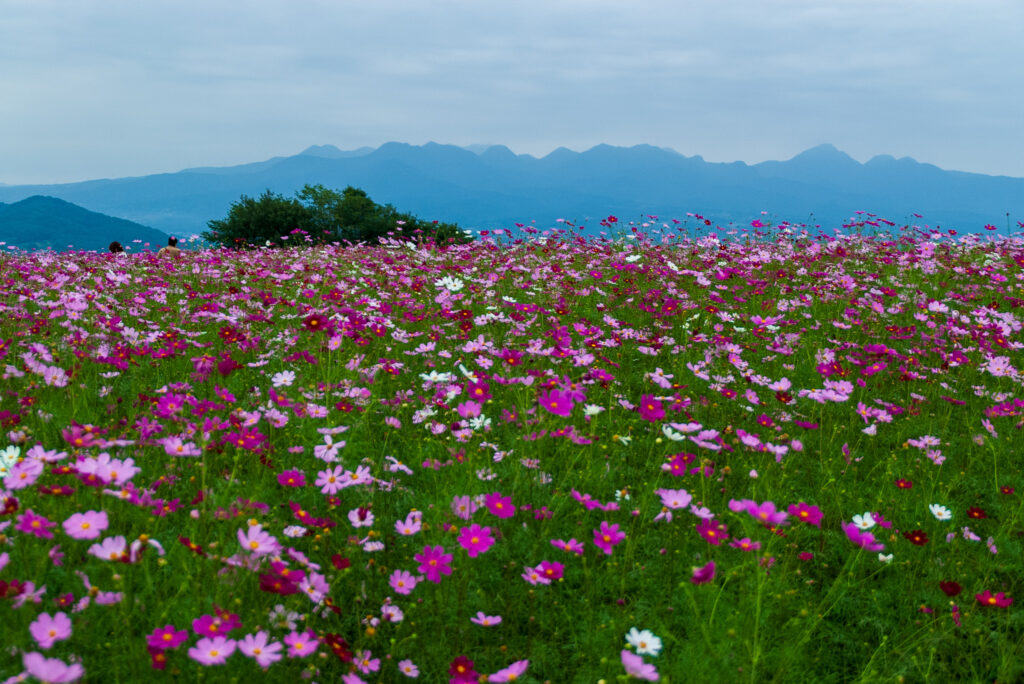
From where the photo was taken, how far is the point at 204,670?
1667mm

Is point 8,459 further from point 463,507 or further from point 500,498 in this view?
point 500,498

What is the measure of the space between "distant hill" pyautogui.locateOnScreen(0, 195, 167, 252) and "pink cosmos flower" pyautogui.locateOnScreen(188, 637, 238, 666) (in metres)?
148

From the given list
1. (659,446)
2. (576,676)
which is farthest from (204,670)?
(659,446)

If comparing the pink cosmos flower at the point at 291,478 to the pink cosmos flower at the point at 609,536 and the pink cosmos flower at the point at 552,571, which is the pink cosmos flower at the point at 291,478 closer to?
the pink cosmos flower at the point at 552,571

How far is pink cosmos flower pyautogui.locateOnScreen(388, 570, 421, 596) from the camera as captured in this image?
6.83 feet

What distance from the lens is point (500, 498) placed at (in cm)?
244

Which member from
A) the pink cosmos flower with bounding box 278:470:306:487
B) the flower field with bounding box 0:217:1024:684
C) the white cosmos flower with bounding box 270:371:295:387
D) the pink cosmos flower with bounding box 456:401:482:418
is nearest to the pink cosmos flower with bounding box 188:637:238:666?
the flower field with bounding box 0:217:1024:684

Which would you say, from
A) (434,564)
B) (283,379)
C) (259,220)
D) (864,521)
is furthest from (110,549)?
(259,220)

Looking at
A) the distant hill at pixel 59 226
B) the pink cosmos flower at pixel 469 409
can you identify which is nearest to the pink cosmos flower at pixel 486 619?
the pink cosmos flower at pixel 469 409

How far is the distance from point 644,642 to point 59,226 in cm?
16972

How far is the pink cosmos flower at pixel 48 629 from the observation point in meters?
1.36

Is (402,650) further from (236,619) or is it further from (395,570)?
(236,619)

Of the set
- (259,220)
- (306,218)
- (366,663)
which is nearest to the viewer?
(366,663)

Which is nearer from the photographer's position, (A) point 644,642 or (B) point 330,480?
(A) point 644,642
